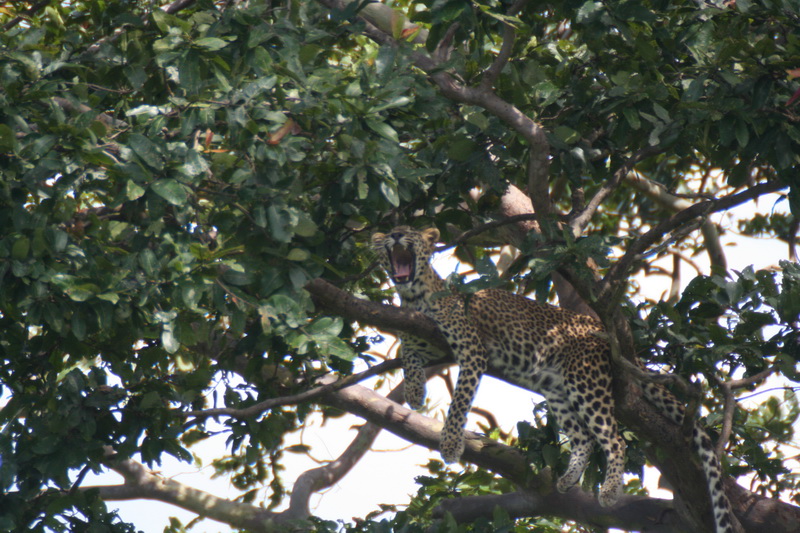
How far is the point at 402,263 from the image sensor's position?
24.2 feet

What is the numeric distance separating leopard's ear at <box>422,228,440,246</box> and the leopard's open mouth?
0.22 metres

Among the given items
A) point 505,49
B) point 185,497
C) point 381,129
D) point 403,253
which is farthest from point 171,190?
point 185,497

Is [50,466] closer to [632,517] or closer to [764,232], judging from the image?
[632,517]

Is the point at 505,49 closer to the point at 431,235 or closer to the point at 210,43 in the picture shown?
the point at 210,43

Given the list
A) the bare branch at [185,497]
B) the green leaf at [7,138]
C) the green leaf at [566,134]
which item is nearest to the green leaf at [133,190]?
the green leaf at [7,138]

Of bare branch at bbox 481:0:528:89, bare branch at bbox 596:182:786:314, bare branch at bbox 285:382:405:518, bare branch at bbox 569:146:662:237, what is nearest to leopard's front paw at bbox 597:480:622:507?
bare branch at bbox 596:182:786:314

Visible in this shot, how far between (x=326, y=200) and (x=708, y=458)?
9.82 feet

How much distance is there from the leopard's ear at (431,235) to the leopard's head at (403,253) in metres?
0.04

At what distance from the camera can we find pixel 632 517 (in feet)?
24.2

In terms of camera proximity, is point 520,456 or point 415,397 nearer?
point 415,397

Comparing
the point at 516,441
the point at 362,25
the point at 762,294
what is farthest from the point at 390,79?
the point at 516,441

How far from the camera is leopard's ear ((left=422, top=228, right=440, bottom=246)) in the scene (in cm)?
752

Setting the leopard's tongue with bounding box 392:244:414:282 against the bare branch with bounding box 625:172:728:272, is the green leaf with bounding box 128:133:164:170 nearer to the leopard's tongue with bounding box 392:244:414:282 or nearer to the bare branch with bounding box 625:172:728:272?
the leopard's tongue with bounding box 392:244:414:282

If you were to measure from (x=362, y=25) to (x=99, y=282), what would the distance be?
205 centimetres
